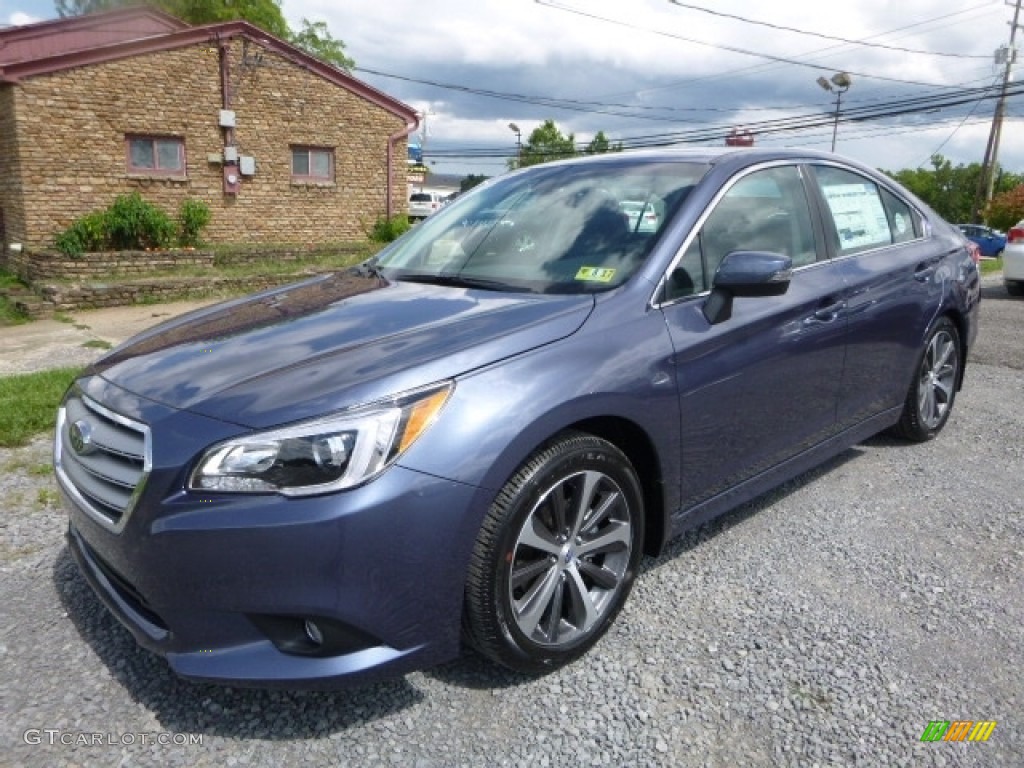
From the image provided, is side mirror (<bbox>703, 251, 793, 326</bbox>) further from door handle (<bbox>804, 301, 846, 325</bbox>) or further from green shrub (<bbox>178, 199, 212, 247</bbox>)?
green shrub (<bbox>178, 199, 212, 247</bbox>)

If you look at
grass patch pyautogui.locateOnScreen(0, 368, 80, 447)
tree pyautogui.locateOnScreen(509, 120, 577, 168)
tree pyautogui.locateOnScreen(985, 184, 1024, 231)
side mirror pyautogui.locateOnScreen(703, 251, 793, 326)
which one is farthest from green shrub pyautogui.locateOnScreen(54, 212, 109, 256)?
tree pyautogui.locateOnScreen(509, 120, 577, 168)

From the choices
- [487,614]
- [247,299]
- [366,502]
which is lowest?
[487,614]

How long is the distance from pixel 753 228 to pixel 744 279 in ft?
1.88

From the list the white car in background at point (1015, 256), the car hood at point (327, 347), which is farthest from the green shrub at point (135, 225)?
the white car in background at point (1015, 256)

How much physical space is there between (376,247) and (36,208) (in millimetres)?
6546

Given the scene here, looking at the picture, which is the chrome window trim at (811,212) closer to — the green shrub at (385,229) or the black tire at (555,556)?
the black tire at (555,556)

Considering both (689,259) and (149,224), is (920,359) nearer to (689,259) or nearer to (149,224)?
(689,259)

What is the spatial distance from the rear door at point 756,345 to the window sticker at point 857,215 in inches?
9.9

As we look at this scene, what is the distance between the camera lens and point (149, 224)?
1505 cm

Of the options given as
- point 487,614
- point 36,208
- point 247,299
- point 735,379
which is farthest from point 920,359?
point 36,208

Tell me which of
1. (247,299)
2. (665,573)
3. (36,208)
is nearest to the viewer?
(665,573)

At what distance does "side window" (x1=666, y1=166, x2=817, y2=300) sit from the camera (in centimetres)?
295

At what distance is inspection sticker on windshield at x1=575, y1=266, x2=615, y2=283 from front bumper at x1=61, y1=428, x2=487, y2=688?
1034 mm

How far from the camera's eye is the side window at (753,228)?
9.67 ft
